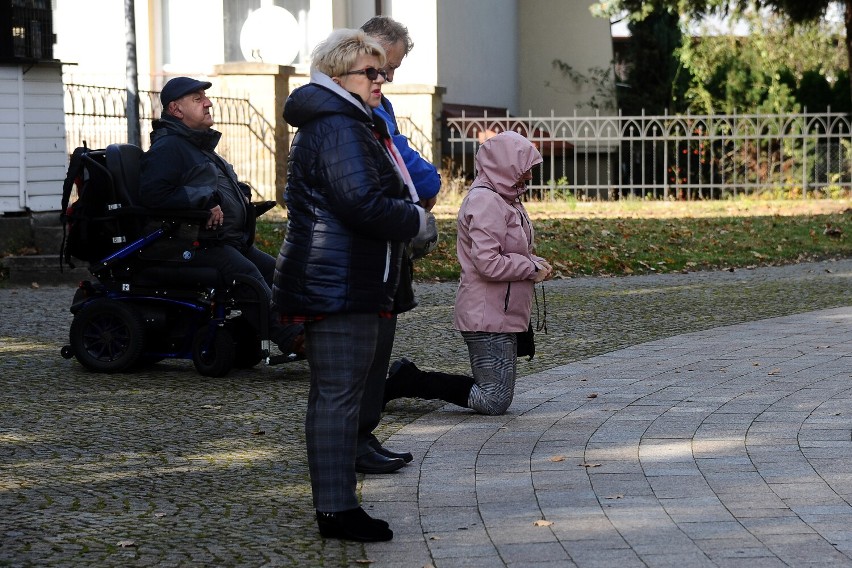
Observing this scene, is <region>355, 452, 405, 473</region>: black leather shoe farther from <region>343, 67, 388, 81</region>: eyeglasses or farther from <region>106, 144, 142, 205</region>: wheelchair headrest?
<region>106, 144, 142, 205</region>: wheelchair headrest

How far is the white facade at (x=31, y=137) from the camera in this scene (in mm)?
14555

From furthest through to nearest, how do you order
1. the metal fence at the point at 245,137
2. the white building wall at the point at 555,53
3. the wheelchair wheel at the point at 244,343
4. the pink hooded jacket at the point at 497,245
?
the white building wall at the point at 555,53, the metal fence at the point at 245,137, the wheelchair wheel at the point at 244,343, the pink hooded jacket at the point at 497,245

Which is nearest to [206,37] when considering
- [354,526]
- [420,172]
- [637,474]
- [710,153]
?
[710,153]

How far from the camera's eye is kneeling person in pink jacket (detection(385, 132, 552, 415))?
644 centimetres

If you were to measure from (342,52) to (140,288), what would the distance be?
3.67 meters

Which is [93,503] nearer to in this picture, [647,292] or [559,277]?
[647,292]

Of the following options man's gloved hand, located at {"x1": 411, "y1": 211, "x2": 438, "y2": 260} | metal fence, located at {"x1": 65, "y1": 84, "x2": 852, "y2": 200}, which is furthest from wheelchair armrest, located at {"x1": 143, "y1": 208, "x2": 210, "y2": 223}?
metal fence, located at {"x1": 65, "y1": 84, "x2": 852, "y2": 200}

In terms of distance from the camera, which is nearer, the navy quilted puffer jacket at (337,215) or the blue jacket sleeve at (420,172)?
the navy quilted puffer jacket at (337,215)

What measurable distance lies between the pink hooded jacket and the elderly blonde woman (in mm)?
1756

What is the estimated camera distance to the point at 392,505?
16.6ft

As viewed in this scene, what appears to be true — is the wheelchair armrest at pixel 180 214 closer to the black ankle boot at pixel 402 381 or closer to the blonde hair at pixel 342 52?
the black ankle boot at pixel 402 381

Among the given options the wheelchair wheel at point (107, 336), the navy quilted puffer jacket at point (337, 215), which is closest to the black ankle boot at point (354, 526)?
the navy quilted puffer jacket at point (337, 215)

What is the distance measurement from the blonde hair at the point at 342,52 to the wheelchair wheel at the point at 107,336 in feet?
11.6

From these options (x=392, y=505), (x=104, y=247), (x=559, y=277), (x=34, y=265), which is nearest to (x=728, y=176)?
(x=559, y=277)
